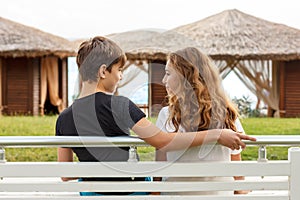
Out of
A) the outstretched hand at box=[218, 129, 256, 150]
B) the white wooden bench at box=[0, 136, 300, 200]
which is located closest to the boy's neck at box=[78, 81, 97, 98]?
the white wooden bench at box=[0, 136, 300, 200]

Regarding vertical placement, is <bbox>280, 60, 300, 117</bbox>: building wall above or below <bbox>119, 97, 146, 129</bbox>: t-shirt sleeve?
below

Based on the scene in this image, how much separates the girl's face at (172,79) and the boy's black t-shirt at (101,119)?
0.17m

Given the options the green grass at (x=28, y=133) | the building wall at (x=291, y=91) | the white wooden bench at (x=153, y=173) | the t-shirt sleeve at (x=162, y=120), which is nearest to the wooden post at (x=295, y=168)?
the white wooden bench at (x=153, y=173)

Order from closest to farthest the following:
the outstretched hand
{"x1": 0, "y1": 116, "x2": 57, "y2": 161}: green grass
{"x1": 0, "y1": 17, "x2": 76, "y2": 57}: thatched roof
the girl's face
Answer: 1. the outstretched hand
2. the girl's face
3. {"x1": 0, "y1": 116, "x2": 57, "y2": 161}: green grass
4. {"x1": 0, "y1": 17, "x2": 76, "y2": 57}: thatched roof

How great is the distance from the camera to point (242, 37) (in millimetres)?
13922

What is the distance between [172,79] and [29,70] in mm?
11810

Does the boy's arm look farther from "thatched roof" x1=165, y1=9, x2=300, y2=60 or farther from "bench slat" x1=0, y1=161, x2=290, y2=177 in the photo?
"thatched roof" x1=165, y1=9, x2=300, y2=60

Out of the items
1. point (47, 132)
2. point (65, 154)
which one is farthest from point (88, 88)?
point (47, 132)

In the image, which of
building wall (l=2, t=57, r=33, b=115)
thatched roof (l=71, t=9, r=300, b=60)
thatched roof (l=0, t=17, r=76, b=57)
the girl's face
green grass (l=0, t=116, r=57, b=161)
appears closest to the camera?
the girl's face

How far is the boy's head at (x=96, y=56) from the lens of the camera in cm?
203

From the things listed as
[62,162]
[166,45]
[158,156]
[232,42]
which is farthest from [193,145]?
[232,42]

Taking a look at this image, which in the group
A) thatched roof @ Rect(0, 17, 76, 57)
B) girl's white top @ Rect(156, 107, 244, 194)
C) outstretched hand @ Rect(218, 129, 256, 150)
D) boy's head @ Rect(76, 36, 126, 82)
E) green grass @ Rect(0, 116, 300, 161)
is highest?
thatched roof @ Rect(0, 17, 76, 57)

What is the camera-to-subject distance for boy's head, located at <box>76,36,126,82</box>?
2025 mm

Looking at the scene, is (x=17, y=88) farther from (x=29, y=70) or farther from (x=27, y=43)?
(x=27, y=43)
